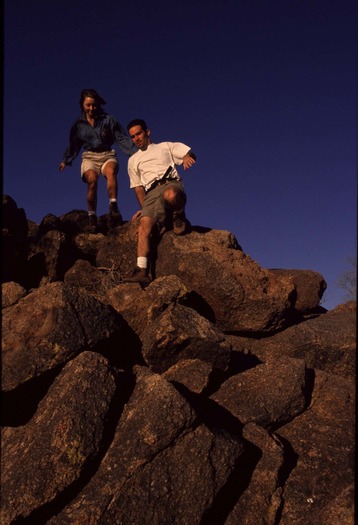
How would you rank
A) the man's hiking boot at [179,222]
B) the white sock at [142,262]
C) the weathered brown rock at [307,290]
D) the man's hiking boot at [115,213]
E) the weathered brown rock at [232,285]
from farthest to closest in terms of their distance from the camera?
the man's hiking boot at [115,213]
the weathered brown rock at [307,290]
the man's hiking boot at [179,222]
the white sock at [142,262]
the weathered brown rock at [232,285]

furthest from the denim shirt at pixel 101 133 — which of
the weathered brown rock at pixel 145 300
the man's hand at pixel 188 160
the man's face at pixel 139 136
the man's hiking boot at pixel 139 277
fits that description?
the weathered brown rock at pixel 145 300

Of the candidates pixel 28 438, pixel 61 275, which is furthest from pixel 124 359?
pixel 61 275

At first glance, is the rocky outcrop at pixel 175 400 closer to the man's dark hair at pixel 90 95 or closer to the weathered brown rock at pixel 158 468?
the weathered brown rock at pixel 158 468

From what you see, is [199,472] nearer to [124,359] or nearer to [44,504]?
[44,504]

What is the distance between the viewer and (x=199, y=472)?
5.39 meters

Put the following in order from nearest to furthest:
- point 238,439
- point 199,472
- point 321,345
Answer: point 199,472 → point 238,439 → point 321,345

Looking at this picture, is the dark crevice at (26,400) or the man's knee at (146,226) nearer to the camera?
the dark crevice at (26,400)

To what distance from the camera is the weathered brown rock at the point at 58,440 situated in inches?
200

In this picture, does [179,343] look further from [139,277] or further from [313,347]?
[313,347]

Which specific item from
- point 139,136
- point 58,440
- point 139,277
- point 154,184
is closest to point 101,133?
point 139,136

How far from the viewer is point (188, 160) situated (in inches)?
388

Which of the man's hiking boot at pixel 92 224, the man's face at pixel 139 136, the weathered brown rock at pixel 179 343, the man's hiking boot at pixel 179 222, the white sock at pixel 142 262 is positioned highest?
the man's face at pixel 139 136

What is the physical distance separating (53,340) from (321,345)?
5.32m

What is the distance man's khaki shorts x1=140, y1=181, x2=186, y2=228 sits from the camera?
9.77m
